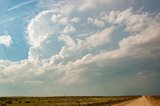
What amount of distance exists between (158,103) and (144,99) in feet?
5.95

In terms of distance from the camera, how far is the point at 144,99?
33062mm

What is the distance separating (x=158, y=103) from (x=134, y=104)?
2766 mm

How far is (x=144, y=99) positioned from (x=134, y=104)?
1.20 metres

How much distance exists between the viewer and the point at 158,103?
31.7 meters

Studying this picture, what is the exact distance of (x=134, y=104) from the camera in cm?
3338
